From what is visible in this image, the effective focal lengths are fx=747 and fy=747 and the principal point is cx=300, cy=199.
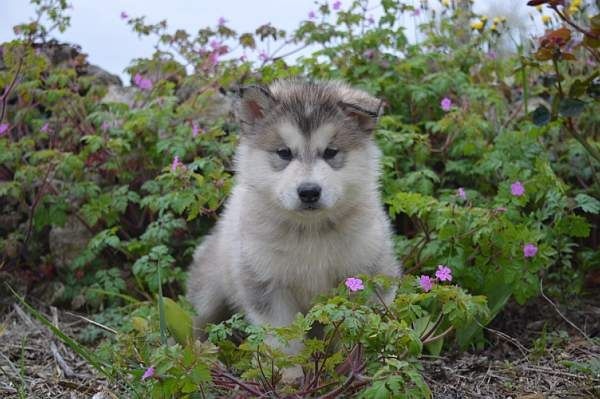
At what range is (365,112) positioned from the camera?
3625 millimetres

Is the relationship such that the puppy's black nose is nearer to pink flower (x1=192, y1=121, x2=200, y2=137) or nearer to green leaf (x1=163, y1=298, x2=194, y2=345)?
green leaf (x1=163, y1=298, x2=194, y2=345)

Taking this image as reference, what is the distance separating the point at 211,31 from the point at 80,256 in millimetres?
2176

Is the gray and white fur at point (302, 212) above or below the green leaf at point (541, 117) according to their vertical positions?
below

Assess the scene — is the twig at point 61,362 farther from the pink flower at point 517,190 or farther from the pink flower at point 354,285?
the pink flower at point 517,190

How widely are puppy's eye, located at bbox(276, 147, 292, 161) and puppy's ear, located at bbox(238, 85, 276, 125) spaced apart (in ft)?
0.82

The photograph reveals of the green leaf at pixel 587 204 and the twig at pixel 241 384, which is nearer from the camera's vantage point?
the twig at pixel 241 384

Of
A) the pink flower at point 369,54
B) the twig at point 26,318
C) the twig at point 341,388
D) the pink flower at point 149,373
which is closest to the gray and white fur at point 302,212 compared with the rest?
the twig at point 341,388

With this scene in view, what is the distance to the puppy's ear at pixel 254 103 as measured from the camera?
147 inches

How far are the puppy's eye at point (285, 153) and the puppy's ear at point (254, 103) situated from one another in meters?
0.25

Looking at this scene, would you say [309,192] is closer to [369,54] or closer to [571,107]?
[571,107]

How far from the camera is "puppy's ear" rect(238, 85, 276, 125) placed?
373 cm

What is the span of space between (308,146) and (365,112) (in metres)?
0.33

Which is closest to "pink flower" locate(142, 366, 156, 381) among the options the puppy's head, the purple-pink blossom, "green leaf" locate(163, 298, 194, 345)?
"green leaf" locate(163, 298, 194, 345)

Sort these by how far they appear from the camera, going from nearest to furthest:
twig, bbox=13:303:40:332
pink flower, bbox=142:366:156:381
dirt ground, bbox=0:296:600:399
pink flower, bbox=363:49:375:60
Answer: pink flower, bbox=142:366:156:381 < dirt ground, bbox=0:296:600:399 < twig, bbox=13:303:40:332 < pink flower, bbox=363:49:375:60
